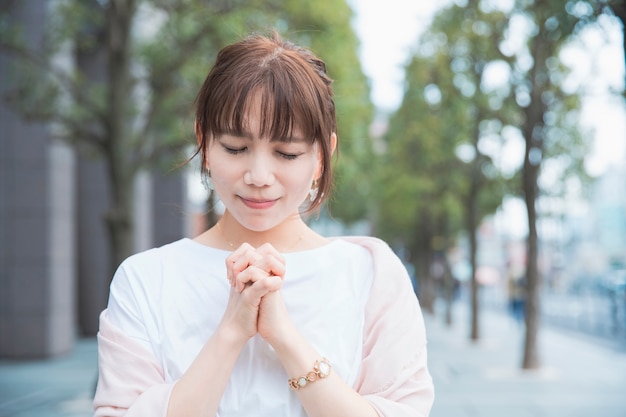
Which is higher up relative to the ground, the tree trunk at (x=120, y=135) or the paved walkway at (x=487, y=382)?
the tree trunk at (x=120, y=135)

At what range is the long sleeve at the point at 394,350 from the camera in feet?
5.40

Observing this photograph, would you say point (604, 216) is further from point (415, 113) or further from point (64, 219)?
point (64, 219)

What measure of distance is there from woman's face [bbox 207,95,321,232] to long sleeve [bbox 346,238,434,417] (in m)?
0.28

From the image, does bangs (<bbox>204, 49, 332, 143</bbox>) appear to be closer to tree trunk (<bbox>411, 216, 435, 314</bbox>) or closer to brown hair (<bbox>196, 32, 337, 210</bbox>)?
brown hair (<bbox>196, 32, 337, 210</bbox>)

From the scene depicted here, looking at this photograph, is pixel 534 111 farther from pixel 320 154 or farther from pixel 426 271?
pixel 426 271

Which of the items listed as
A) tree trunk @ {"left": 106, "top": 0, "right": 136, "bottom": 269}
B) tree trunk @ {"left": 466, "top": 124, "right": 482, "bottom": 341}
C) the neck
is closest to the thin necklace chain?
the neck

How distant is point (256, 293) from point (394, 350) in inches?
14.0

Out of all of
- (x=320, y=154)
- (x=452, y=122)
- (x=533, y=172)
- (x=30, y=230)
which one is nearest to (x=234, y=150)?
(x=320, y=154)

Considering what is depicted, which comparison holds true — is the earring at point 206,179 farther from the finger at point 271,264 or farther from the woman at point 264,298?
the finger at point 271,264

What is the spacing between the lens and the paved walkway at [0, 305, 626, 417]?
30.0ft

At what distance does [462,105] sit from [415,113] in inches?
278

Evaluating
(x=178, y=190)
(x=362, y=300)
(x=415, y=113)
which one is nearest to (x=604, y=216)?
(x=415, y=113)

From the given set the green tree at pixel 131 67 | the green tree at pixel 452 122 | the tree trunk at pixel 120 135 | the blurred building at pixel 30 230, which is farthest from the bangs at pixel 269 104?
the blurred building at pixel 30 230

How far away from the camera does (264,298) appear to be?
1527 mm
